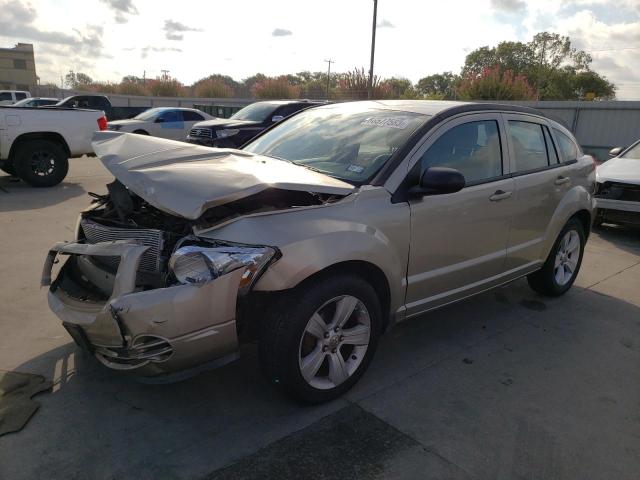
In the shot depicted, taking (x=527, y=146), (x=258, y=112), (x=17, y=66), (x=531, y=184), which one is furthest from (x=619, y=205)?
(x=17, y=66)

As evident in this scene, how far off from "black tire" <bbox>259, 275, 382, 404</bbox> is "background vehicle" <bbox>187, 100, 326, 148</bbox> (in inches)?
330

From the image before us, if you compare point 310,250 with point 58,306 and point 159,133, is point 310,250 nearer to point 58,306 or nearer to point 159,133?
point 58,306

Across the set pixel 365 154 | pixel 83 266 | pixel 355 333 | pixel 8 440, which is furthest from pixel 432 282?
pixel 8 440

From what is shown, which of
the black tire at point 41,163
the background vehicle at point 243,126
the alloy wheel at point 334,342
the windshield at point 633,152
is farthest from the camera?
the background vehicle at point 243,126

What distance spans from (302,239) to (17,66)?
3512 inches

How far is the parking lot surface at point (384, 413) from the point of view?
98.5 inches

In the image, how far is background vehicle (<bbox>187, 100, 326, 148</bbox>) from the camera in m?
11.0

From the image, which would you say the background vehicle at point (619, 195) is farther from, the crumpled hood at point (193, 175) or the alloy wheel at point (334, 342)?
the crumpled hood at point (193, 175)

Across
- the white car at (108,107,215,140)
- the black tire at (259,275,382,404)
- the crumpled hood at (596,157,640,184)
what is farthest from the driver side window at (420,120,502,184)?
the white car at (108,107,215,140)

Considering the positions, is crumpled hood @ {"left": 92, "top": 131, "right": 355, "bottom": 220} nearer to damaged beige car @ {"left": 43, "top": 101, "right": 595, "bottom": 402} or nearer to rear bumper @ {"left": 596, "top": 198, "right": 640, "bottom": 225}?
damaged beige car @ {"left": 43, "top": 101, "right": 595, "bottom": 402}

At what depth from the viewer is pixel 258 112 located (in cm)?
1205

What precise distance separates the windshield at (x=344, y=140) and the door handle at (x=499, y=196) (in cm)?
81

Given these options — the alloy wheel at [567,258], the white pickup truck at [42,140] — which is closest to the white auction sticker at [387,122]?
the alloy wheel at [567,258]

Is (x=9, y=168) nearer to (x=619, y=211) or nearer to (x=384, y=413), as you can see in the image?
(x=384, y=413)
